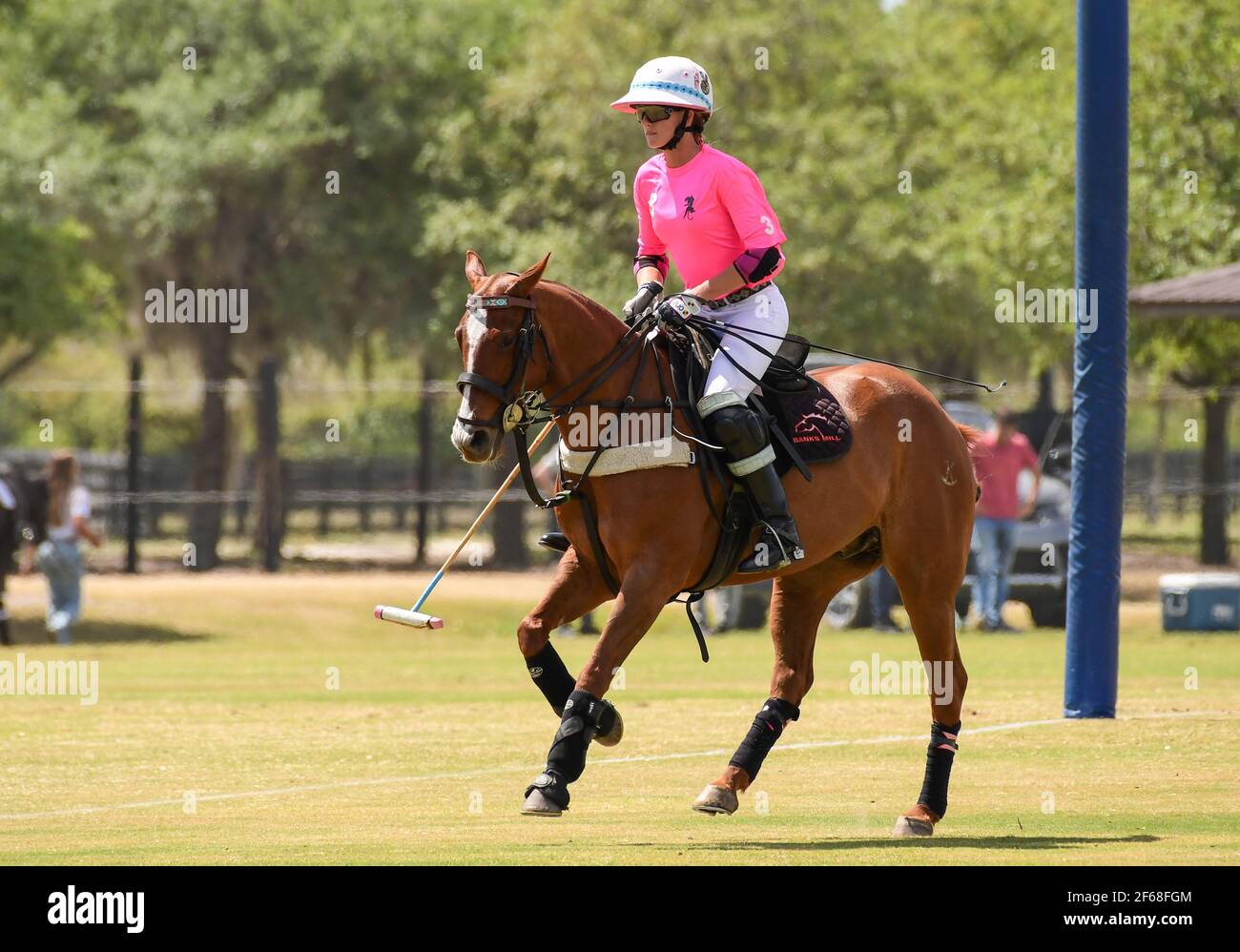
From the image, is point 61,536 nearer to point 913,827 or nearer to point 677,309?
point 677,309

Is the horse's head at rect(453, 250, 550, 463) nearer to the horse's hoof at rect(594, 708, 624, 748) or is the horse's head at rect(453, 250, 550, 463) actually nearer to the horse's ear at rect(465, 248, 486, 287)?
the horse's ear at rect(465, 248, 486, 287)

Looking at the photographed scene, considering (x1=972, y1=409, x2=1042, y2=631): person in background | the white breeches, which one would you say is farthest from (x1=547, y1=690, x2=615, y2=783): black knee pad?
(x1=972, y1=409, x2=1042, y2=631): person in background

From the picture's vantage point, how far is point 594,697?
938 centimetres

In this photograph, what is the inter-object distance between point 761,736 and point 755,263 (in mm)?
2277

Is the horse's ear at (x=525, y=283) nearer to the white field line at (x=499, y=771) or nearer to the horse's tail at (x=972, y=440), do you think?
the horse's tail at (x=972, y=440)

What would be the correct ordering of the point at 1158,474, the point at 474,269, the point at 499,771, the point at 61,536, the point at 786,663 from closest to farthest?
the point at 474,269 → the point at 786,663 → the point at 499,771 → the point at 61,536 → the point at 1158,474

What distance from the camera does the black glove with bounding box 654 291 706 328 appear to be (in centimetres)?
999

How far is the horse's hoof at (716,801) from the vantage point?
1000cm

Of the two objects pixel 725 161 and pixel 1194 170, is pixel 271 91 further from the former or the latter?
pixel 725 161

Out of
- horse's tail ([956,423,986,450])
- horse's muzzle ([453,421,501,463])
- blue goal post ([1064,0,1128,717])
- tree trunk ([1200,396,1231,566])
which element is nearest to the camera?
horse's muzzle ([453,421,501,463])

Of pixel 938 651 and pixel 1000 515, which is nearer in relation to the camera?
pixel 938 651

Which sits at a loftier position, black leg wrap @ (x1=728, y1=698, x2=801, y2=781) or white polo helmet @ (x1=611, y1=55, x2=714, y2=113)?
white polo helmet @ (x1=611, y1=55, x2=714, y2=113)

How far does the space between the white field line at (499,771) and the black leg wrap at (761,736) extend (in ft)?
7.19

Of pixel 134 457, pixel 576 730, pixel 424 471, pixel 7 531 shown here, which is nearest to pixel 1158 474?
pixel 424 471
